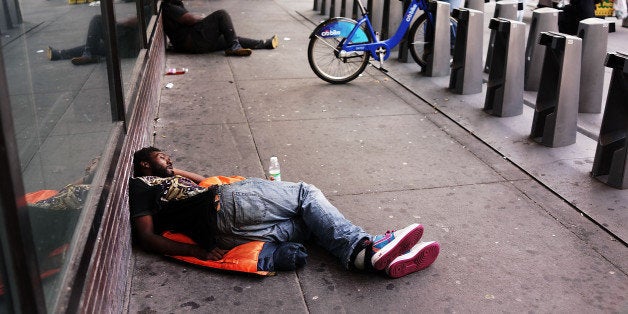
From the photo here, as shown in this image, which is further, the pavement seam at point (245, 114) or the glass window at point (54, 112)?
the pavement seam at point (245, 114)

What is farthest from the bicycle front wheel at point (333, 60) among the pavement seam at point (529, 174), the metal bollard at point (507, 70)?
the metal bollard at point (507, 70)

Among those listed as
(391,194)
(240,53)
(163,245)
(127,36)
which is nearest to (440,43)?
(240,53)

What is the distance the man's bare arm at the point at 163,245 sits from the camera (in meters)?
Answer: 3.62

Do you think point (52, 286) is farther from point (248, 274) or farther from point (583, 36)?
point (583, 36)

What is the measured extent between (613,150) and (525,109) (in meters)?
1.90

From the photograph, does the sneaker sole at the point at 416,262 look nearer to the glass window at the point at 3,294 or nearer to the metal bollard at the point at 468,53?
the glass window at the point at 3,294

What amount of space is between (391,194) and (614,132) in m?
1.81

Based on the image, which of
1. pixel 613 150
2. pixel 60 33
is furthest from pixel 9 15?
pixel 613 150

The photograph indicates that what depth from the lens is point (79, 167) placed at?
2889 mm

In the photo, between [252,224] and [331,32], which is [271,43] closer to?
[331,32]

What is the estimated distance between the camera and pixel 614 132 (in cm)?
484

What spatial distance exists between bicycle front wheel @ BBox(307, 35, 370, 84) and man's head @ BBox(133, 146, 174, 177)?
3882 mm

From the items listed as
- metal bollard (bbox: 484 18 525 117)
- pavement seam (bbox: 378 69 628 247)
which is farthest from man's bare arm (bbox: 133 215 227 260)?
metal bollard (bbox: 484 18 525 117)

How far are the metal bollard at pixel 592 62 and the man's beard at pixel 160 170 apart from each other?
451 cm
